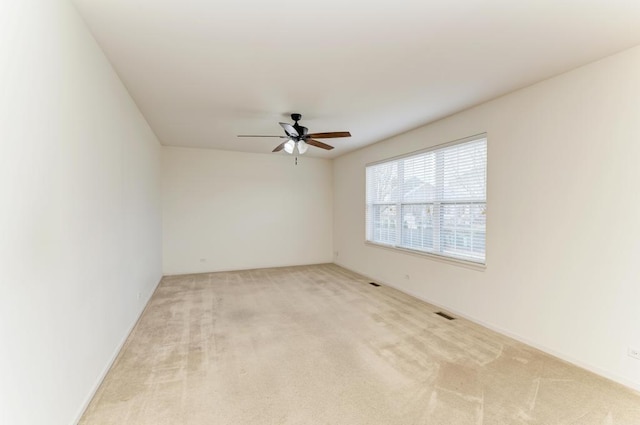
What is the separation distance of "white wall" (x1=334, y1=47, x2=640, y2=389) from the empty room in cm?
2

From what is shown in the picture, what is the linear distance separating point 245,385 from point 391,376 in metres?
1.17

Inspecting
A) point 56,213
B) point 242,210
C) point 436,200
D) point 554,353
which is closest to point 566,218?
point 554,353

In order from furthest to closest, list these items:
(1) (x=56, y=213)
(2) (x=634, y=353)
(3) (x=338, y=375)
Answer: (3) (x=338, y=375)
(2) (x=634, y=353)
(1) (x=56, y=213)

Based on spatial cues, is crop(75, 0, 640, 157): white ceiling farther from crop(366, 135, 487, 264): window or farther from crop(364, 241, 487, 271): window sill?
crop(364, 241, 487, 271): window sill

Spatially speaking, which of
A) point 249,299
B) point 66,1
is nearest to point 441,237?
point 249,299

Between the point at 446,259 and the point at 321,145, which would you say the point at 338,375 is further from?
the point at 321,145

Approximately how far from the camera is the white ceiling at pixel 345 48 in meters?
1.87

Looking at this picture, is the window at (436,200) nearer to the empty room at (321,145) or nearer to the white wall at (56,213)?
the empty room at (321,145)

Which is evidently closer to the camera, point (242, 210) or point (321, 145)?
point (321, 145)

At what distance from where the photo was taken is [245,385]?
2279 mm

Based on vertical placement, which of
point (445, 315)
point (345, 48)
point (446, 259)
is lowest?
point (445, 315)

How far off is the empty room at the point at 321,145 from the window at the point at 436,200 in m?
0.03

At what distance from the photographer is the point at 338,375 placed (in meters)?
2.42

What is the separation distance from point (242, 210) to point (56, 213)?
490 centimetres
